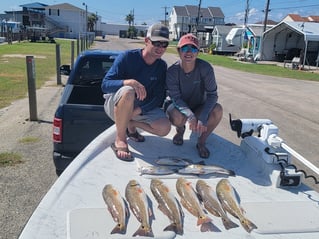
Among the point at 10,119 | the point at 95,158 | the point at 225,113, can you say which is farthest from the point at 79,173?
the point at 225,113

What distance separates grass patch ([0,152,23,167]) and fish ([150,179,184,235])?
12.2 feet

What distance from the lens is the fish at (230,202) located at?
252cm

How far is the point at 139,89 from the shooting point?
384cm

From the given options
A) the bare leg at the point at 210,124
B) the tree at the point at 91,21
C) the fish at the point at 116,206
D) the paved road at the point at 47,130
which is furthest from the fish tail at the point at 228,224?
the tree at the point at 91,21

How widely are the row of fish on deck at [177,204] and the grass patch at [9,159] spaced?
3.62m

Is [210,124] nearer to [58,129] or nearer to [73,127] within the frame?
[73,127]

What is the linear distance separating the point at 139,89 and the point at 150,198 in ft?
4.43

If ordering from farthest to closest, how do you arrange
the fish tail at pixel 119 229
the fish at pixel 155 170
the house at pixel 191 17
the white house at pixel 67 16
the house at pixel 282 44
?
the house at pixel 191 17, the white house at pixel 67 16, the house at pixel 282 44, the fish at pixel 155 170, the fish tail at pixel 119 229

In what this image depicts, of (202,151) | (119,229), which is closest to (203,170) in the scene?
(202,151)

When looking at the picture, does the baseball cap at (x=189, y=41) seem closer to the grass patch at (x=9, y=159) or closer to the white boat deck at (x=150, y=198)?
the white boat deck at (x=150, y=198)

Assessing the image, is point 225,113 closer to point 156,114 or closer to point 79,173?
point 156,114

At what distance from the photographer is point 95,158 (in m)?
3.46

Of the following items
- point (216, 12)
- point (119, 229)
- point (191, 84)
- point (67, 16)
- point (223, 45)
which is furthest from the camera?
point (216, 12)

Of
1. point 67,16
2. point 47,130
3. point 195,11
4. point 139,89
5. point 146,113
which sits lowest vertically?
point 47,130
